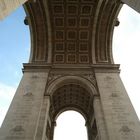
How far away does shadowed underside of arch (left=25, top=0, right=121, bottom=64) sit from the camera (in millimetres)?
13742

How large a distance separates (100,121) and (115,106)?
1343 millimetres

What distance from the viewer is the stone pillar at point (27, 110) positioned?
9.13 meters

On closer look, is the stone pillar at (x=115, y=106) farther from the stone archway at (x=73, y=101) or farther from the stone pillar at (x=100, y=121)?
the stone archway at (x=73, y=101)

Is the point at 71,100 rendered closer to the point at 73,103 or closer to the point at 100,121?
the point at 73,103

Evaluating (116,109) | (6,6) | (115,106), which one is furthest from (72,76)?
(6,6)

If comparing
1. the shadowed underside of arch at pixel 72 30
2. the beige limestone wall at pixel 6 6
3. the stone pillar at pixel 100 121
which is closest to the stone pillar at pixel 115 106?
the stone pillar at pixel 100 121

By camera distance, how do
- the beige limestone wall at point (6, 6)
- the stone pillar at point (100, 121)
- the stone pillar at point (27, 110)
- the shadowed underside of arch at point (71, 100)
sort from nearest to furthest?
1. the beige limestone wall at point (6, 6)
2. the stone pillar at point (27, 110)
3. the stone pillar at point (100, 121)
4. the shadowed underside of arch at point (71, 100)

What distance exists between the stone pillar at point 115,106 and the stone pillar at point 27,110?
3.69 m

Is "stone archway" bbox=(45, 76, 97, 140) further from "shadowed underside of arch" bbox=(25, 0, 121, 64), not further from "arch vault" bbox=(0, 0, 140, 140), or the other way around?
"shadowed underside of arch" bbox=(25, 0, 121, 64)

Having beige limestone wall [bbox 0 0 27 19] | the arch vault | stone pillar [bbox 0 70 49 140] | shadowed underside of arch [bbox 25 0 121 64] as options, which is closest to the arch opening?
the arch vault

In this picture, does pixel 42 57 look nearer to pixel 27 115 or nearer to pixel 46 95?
pixel 46 95

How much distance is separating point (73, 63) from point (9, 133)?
7.46 metres

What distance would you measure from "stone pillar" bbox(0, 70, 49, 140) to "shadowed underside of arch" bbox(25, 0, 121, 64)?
7.19 ft

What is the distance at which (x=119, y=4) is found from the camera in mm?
13203
